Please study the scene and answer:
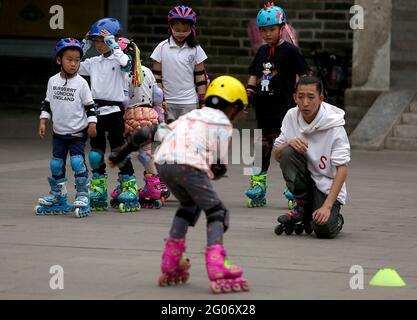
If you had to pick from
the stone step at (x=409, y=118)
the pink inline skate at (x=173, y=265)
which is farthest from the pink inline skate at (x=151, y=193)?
the stone step at (x=409, y=118)

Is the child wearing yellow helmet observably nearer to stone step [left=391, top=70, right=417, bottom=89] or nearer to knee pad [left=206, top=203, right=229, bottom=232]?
knee pad [left=206, top=203, right=229, bottom=232]

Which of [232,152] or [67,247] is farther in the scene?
[232,152]

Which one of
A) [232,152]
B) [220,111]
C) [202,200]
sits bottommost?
[232,152]

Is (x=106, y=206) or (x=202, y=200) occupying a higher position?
(x=202, y=200)

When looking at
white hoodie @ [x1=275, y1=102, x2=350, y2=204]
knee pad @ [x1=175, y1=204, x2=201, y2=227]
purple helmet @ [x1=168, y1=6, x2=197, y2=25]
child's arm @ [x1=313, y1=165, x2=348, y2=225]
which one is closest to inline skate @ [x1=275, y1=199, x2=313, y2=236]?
white hoodie @ [x1=275, y1=102, x2=350, y2=204]

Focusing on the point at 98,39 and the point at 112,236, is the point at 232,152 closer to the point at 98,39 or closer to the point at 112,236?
the point at 98,39

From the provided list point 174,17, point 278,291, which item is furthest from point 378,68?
point 278,291

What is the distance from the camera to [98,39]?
11.9m

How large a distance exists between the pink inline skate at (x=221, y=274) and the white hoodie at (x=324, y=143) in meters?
2.54

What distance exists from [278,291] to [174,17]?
509cm

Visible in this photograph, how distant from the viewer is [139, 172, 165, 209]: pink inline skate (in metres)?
12.1

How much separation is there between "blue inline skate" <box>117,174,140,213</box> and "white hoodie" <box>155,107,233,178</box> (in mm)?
3702

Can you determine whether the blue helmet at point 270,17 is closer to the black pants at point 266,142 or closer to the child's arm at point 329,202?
the black pants at point 266,142

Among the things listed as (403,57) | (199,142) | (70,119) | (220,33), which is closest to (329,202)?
(199,142)
